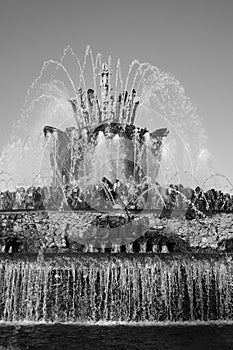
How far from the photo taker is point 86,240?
1574 centimetres

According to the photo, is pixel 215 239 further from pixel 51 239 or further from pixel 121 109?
pixel 121 109

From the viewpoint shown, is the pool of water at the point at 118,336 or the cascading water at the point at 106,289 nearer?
the pool of water at the point at 118,336

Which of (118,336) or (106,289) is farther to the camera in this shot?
(106,289)

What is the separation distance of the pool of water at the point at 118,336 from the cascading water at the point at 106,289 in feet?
2.09

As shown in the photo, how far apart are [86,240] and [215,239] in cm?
528

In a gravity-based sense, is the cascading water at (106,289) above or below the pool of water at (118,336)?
above

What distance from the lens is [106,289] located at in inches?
452

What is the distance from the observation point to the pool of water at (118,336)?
814 cm

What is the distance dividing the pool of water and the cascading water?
0.64 meters

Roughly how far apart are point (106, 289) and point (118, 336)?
2.36 m

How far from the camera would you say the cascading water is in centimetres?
1136

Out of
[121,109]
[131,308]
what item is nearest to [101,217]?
[131,308]

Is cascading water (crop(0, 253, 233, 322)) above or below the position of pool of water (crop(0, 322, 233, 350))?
above

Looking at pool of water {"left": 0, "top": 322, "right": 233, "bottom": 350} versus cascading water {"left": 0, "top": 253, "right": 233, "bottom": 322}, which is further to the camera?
cascading water {"left": 0, "top": 253, "right": 233, "bottom": 322}
